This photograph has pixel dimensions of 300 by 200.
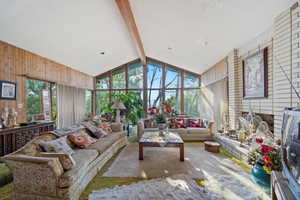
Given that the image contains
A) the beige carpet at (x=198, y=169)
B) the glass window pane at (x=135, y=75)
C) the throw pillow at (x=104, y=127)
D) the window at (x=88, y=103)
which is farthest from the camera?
the glass window pane at (x=135, y=75)

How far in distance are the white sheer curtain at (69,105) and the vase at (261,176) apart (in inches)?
207

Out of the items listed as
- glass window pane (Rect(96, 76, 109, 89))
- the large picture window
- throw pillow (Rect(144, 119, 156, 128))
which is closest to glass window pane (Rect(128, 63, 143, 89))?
the large picture window

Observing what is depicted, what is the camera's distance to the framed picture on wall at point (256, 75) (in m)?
3.16

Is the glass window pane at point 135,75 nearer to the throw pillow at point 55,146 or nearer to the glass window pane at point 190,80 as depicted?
the glass window pane at point 190,80

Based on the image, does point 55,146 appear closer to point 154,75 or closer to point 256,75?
point 256,75

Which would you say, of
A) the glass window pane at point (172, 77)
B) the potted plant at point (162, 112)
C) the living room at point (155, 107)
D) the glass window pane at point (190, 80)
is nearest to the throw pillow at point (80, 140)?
the living room at point (155, 107)

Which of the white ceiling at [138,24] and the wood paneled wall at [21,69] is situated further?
the wood paneled wall at [21,69]

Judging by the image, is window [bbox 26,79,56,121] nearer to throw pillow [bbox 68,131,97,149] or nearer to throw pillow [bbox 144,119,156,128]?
throw pillow [bbox 68,131,97,149]

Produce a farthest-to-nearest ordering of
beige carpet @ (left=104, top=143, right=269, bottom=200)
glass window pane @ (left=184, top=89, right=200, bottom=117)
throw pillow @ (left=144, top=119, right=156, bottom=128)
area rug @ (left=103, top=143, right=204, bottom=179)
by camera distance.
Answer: glass window pane @ (left=184, top=89, right=200, bottom=117) → throw pillow @ (left=144, top=119, right=156, bottom=128) → area rug @ (left=103, top=143, right=204, bottom=179) → beige carpet @ (left=104, top=143, right=269, bottom=200)

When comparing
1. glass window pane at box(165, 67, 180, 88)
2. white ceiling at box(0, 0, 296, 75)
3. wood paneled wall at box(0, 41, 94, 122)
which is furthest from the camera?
glass window pane at box(165, 67, 180, 88)

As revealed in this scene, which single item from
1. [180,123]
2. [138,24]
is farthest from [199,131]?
[138,24]

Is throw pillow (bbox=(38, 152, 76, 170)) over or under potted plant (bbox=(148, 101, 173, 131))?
under

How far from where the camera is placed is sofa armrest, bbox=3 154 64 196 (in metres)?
1.72

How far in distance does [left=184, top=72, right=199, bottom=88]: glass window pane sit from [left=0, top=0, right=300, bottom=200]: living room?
4.32 feet
